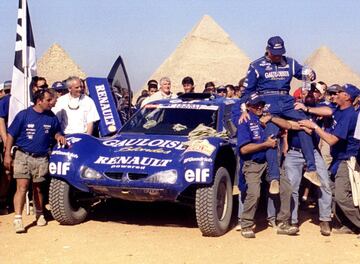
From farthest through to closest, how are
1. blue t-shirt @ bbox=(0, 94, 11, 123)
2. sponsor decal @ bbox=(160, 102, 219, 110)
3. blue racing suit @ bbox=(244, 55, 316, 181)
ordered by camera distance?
blue t-shirt @ bbox=(0, 94, 11, 123) < sponsor decal @ bbox=(160, 102, 219, 110) < blue racing suit @ bbox=(244, 55, 316, 181)

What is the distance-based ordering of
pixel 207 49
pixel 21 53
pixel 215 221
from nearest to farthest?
pixel 215 221
pixel 21 53
pixel 207 49

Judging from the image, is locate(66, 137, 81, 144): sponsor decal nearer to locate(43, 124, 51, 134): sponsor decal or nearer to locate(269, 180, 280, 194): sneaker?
locate(43, 124, 51, 134): sponsor decal

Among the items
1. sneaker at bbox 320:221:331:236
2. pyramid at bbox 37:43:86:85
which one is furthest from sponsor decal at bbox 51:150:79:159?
pyramid at bbox 37:43:86:85

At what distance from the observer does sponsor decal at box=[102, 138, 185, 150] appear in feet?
28.7

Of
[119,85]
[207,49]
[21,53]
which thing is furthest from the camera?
[207,49]

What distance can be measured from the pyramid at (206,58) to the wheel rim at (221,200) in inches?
3074

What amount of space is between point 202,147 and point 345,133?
1.69 metres

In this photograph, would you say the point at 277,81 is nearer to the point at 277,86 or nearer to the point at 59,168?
the point at 277,86

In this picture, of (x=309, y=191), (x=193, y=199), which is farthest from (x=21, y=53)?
(x=309, y=191)

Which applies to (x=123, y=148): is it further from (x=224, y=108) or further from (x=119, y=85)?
(x=119, y=85)

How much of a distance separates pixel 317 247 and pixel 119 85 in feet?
15.9

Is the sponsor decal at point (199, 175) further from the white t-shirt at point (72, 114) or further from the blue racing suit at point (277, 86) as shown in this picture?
the white t-shirt at point (72, 114)

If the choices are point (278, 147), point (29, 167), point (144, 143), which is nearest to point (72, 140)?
point (29, 167)

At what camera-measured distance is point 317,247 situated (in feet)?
26.0
